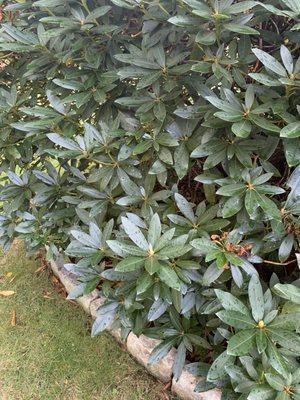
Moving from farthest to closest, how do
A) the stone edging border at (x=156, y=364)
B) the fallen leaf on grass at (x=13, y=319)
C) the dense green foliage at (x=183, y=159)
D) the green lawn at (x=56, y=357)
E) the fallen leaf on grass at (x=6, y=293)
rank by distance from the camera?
the fallen leaf on grass at (x=6, y=293)
the fallen leaf on grass at (x=13, y=319)
the green lawn at (x=56, y=357)
the stone edging border at (x=156, y=364)
the dense green foliage at (x=183, y=159)

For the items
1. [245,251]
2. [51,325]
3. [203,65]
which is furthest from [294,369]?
[51,325]

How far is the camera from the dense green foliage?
4.65 feet

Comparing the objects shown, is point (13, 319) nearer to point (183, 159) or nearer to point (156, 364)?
point (156, 364)

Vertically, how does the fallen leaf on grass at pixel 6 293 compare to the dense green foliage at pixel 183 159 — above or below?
→ below

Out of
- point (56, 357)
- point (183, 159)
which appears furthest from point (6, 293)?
point (183, 159)

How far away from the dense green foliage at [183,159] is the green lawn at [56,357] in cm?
51

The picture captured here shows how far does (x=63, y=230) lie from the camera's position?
2150mm

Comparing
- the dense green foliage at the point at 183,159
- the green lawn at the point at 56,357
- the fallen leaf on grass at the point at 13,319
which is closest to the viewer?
the dense green foliage at the point at 183,159

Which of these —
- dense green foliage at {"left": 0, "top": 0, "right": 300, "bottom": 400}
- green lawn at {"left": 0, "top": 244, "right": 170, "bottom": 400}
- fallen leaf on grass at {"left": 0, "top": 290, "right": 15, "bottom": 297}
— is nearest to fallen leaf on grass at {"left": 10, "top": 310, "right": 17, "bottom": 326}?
green lawn at {"left": 0, "top": 244, "right": 170, "bottom": 400}

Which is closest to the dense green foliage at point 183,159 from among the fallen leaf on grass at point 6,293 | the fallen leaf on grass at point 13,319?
the fallen leaf on grass at point 13,319

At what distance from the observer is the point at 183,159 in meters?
1.70

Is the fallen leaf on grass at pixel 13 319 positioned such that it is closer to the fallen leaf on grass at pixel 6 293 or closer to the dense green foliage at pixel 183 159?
the fallen leaf on grass at pixel 6 293

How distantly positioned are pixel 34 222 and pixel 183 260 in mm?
897

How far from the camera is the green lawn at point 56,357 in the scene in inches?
93.3
